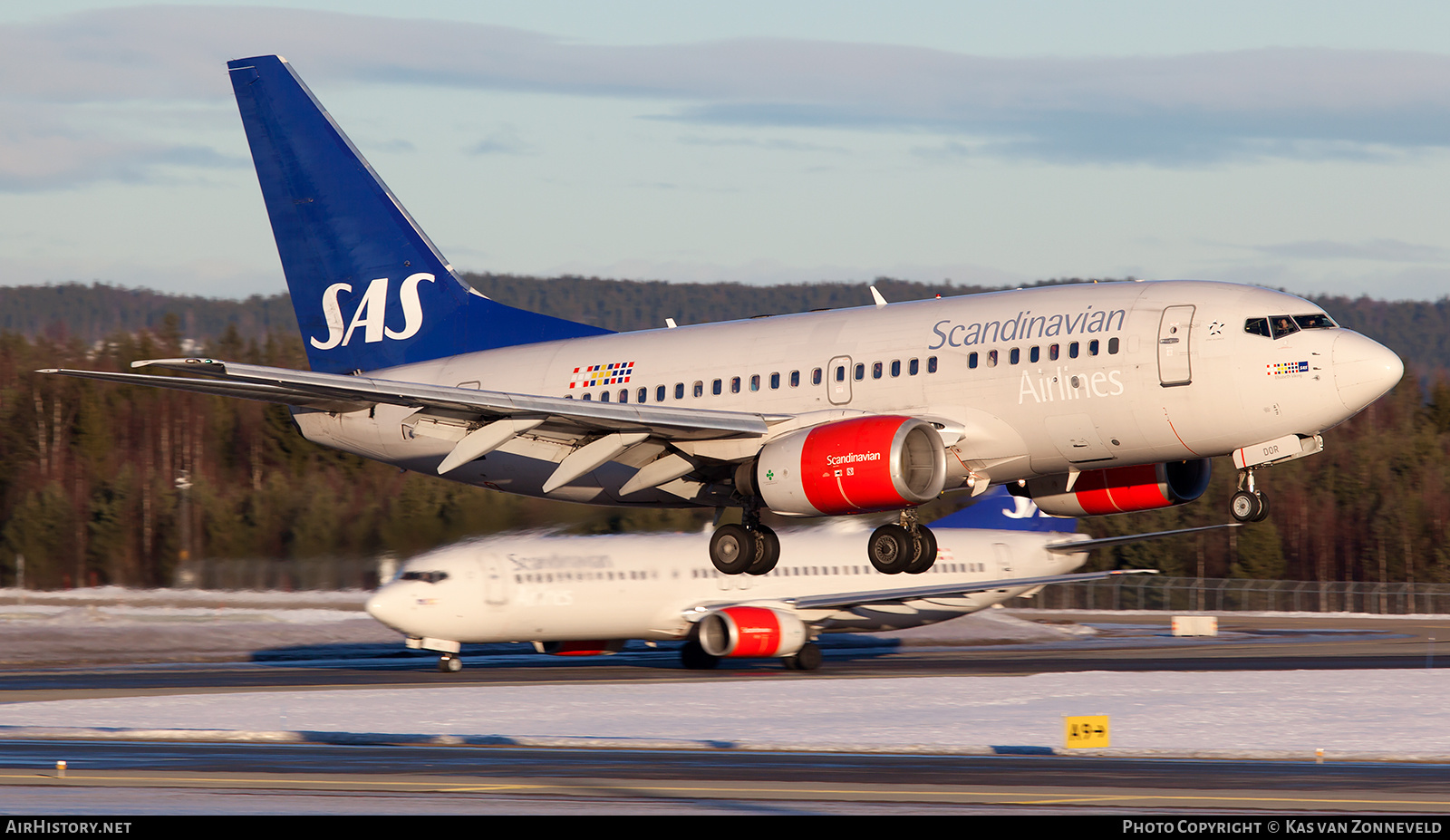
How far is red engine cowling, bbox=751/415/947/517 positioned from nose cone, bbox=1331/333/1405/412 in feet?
24.3

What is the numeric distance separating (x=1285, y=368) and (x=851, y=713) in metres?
20.1

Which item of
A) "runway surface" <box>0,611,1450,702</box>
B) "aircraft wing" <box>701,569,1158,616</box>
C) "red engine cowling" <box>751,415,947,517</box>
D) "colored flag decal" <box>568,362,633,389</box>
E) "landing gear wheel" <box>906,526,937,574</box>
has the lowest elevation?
"runway surface" <box>0,611,1450,702</box>

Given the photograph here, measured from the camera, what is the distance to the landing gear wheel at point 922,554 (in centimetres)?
3338

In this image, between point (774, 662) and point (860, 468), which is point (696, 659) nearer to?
point (774, 662)

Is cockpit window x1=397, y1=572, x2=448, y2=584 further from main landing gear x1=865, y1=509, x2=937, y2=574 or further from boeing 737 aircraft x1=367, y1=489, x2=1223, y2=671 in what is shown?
main landing gear x1=865, y1=509, x2=937, y2=574

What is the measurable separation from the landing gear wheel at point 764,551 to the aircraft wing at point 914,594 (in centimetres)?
2694

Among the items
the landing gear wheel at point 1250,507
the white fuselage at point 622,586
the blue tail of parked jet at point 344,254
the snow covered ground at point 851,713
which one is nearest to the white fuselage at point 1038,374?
the landing gear wheel at point 1250,507

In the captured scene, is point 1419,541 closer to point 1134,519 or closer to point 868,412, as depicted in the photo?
point 1134,519

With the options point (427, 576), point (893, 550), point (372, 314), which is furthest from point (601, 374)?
point (427, 576)

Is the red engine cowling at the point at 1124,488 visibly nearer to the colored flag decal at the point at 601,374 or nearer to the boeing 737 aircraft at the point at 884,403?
the boeing 737 aircraft at the point at 884,403

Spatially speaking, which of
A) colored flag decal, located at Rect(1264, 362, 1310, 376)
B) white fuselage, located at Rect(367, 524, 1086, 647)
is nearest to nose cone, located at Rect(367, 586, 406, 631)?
white fuselage, located at Rect(367, 524, 1086, 647)

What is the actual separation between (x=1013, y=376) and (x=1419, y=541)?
120 m

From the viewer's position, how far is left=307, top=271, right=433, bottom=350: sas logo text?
4231cm

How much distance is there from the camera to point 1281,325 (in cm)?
3067
